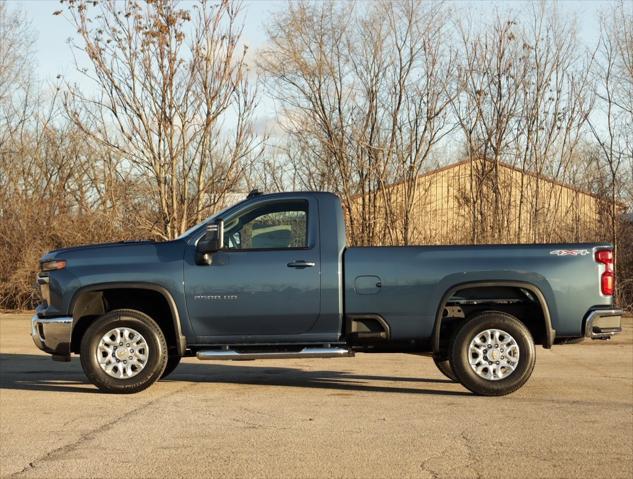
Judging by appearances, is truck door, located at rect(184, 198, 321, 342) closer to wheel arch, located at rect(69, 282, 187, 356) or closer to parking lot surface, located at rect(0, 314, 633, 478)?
wheel arch, located at rect(69, 282, 187, 356)

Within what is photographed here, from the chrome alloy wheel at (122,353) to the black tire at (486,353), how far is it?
10.5ft

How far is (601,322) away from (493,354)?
114cm

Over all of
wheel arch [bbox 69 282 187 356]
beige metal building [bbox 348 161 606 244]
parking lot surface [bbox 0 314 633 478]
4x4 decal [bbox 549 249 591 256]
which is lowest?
parking lot surface [bbox 0 314 633 478]

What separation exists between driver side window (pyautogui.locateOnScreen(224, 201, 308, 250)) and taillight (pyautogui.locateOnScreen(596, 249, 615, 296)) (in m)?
3.03

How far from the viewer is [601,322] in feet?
29.9

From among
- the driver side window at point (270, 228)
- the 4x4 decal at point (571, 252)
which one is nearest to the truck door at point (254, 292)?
the driver side window at point (270, 228)

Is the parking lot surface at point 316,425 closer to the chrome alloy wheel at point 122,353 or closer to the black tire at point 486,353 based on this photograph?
the black tire at point 486,353

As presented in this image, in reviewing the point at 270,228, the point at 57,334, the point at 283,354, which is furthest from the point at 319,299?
the point at 57,334

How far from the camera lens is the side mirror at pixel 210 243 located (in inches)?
365

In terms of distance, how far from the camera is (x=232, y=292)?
930 centimetres

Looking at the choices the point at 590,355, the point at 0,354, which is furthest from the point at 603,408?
the point at 0,354

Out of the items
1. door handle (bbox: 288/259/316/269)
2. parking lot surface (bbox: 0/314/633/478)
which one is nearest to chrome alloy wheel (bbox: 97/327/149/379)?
parking lot surface (bbox: 0/314/633/478)

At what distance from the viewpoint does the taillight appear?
30.1 feet

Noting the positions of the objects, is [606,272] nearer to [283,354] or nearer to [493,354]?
[493,354]
